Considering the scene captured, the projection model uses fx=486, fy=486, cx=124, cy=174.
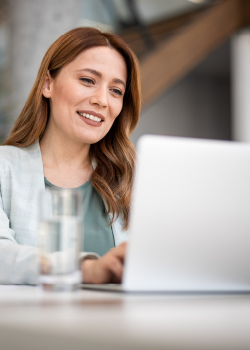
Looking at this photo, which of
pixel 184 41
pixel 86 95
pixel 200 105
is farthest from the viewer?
pixel 200 105

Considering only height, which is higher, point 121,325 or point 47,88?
point 47,88

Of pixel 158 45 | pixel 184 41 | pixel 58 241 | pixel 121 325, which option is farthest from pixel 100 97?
pixel 184 41

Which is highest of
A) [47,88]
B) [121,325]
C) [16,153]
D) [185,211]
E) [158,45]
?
[158,45]

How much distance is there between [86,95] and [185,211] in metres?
1.16

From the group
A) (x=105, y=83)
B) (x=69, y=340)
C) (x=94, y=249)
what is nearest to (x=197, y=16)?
(x=105, y=83)

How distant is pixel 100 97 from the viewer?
1.77 m

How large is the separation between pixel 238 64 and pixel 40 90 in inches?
178

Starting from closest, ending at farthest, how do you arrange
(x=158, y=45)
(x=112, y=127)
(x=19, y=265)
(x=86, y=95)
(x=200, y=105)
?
(x=19, y=265) → (x=86, y=95) → (x=112, y=127) → (x=158, y=45) → (x=200, y=105)

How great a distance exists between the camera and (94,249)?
1710 millimetres

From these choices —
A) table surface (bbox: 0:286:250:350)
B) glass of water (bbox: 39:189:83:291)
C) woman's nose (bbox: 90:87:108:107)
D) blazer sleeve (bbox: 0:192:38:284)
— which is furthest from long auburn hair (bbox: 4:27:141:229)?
table surface (bbox: 0:286:250:350)

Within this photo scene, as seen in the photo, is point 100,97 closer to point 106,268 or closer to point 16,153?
point 16,153

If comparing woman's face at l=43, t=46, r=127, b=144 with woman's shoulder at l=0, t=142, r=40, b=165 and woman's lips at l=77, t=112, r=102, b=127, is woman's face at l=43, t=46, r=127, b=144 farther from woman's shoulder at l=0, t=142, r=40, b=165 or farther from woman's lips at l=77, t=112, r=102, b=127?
woman's shoulder at l=0, t=142, r=40, b=165

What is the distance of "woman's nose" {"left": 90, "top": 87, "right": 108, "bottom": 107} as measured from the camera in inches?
69.4

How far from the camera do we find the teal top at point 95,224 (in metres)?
1.72
